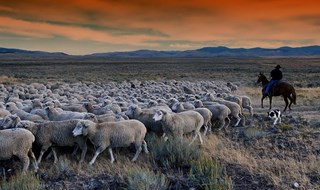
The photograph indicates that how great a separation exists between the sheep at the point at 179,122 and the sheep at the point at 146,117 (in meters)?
0.42

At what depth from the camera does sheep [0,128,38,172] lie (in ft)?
24.6

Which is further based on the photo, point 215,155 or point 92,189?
point 215,155

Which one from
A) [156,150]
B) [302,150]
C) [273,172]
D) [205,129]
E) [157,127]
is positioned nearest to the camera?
[273,172]

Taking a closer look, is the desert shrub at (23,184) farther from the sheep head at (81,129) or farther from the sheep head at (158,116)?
the sheep head at (158,116)

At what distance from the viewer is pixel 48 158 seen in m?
8.75

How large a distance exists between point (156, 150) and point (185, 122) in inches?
77.7

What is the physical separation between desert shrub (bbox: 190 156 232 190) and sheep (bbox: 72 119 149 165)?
189 cm

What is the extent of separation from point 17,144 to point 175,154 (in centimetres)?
318

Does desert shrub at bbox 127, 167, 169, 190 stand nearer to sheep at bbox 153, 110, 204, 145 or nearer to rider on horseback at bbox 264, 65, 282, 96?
sheep at bbox 153, 110, 204, 145

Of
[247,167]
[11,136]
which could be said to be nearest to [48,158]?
[11,136]

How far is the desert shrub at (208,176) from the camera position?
20.7 ft

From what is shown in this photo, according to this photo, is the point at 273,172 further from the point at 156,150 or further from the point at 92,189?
the point at 92,189

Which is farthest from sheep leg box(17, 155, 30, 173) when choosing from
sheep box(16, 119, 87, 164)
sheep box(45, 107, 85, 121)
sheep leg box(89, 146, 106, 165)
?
sheep box(45, 107, 85, 121)

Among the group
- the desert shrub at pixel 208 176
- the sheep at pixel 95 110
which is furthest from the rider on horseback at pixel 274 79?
the desert shrub at pixel 208 176
